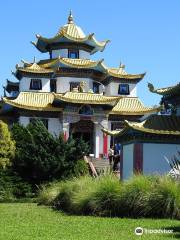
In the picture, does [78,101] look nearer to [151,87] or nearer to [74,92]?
[74,92]

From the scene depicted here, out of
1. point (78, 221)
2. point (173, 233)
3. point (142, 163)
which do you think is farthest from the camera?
point (142, 163)

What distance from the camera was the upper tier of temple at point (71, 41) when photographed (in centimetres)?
4741

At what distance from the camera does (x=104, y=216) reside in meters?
17.0

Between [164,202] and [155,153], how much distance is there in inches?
413

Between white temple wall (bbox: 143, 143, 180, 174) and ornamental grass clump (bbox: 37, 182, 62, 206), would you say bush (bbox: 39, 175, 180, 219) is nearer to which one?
ornamental grass clump (bbox: 37, 182, 62, 206)

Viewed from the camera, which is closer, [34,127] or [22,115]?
[34,127]

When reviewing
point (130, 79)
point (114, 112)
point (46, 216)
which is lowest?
point (46, 216)

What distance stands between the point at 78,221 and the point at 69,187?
4.44m

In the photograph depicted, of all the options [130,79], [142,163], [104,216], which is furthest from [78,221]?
[130,79]

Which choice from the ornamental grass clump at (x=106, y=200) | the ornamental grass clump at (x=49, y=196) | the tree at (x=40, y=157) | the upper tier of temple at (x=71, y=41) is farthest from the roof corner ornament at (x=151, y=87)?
the upper tier of temple at (x=71, y=41)

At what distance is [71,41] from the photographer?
47.5 m

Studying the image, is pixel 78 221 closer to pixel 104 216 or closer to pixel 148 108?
pixel 104 216

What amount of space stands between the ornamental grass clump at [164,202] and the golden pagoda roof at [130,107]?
85.6 ft

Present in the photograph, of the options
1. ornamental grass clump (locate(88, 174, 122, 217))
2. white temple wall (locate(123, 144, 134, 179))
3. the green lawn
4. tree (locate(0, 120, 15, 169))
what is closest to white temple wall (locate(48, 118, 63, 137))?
tree (locate(0, 120, 15, 169))
